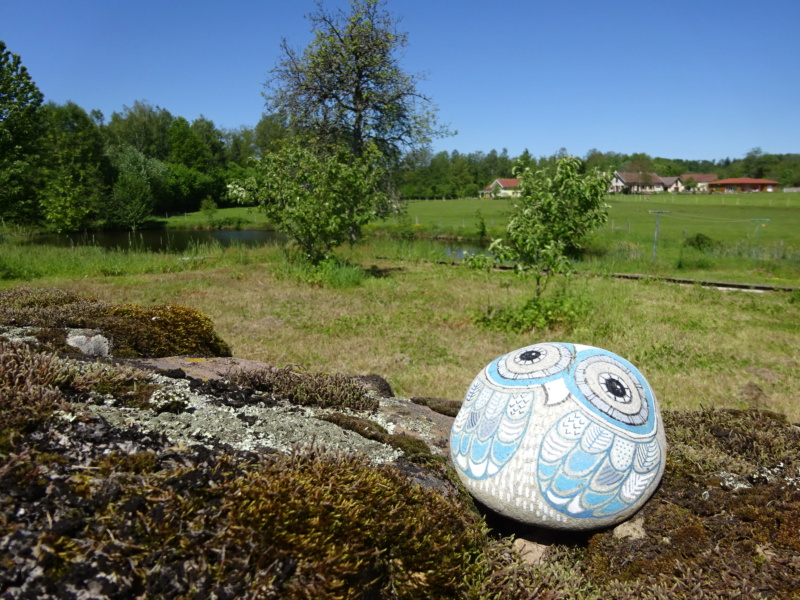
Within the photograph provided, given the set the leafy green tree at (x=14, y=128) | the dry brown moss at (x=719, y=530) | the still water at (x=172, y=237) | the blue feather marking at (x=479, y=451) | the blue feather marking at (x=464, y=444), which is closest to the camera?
the dry brown moss at (x=719, y=530)

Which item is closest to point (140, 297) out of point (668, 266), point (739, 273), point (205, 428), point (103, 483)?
point (205, 428)

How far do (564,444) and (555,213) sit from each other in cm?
843

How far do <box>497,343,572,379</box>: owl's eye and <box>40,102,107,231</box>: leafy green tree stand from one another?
104 ft

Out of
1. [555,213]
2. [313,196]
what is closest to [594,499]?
[555,213]

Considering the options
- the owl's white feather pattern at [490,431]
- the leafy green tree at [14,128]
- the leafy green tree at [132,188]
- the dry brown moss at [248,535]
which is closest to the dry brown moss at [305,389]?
the owl's white feather pattern at [490,431]

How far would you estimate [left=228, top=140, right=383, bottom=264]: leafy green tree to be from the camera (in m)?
17.8

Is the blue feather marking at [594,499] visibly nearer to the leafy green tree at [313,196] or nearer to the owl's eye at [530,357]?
the owl's eye at [530,357]

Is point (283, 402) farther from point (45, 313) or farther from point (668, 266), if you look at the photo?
point (668, 266)

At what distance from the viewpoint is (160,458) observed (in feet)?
9.38

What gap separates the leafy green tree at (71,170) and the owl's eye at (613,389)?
3222 cm

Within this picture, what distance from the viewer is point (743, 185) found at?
12294 centimetres

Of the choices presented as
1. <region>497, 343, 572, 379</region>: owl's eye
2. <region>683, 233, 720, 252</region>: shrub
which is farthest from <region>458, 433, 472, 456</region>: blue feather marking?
<region>683, 233, 720, 252</region>: shrub

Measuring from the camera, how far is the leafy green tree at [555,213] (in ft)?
36.6

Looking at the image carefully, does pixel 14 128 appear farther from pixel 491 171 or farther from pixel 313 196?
pixel 491 171
